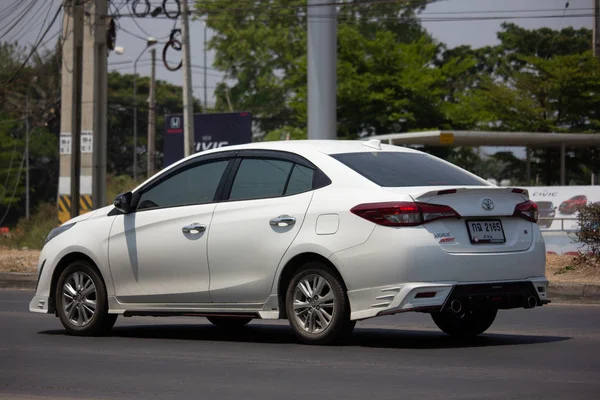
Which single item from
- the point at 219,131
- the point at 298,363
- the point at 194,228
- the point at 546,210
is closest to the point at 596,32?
the point at 219,131

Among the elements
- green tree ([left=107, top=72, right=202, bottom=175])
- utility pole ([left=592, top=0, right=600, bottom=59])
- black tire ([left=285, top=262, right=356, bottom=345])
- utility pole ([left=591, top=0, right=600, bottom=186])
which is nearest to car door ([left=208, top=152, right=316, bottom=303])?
black tire ([left=285, top=262, right=356, bottom=345])

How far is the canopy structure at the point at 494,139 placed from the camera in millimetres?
31686

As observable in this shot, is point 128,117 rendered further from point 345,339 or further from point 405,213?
point 405,213

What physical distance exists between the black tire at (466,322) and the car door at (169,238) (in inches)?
76.8

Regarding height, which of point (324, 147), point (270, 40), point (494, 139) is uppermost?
point (270, 40)

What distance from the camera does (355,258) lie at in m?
8.58

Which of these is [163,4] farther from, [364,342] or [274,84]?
[274,84]

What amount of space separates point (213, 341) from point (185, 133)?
29.0 metres

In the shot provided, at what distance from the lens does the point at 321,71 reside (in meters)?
22.9

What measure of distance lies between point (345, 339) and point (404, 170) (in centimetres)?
145

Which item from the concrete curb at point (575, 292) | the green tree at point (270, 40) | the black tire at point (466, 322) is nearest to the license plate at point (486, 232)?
the black tire at point (466, 322)

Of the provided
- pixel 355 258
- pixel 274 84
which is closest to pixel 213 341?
pixel 355 258

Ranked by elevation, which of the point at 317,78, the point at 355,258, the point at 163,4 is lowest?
the point at 355,258

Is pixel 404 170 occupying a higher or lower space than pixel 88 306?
higher
